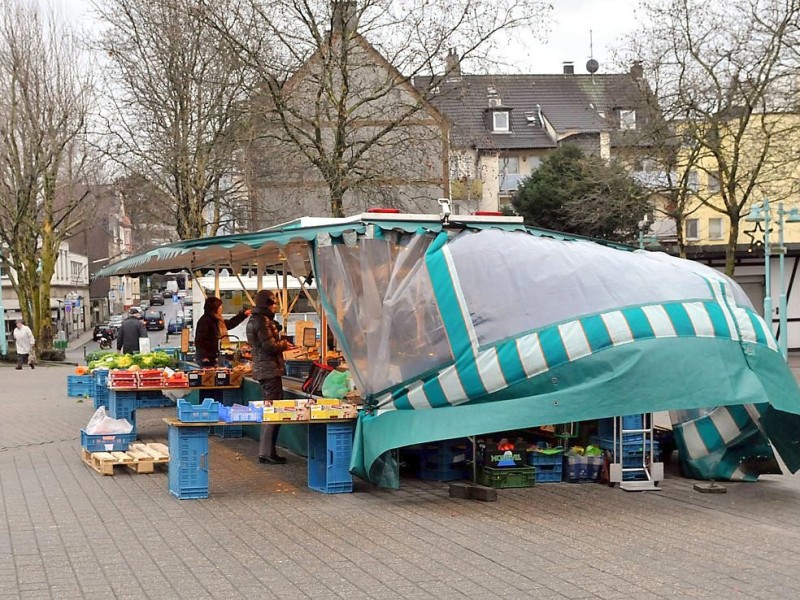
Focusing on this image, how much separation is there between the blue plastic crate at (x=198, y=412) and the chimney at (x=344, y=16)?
53.1 ft

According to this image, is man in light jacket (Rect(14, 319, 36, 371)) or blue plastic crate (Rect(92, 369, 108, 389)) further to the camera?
man in light jacket (Rect(14, 319, 36, 371))

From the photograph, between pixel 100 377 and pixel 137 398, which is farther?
pixel 100 377

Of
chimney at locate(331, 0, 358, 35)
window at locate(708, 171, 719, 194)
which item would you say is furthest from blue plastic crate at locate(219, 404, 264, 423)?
window at locate(708, 171, 719, 194)

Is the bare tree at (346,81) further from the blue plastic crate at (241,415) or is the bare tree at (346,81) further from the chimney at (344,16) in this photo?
the blue plastic crate at (241,415)

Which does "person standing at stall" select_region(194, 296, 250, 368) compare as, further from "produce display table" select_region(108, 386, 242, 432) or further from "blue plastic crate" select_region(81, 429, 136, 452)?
"blue plastic crate" select_region(81, 429, 136, 452)

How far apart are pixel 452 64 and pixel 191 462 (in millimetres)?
17621

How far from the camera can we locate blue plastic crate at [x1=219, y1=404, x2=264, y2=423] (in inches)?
437

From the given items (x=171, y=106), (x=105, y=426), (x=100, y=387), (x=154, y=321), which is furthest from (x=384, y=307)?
(x=154, y=321)

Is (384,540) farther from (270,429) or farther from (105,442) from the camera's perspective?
(105,442)

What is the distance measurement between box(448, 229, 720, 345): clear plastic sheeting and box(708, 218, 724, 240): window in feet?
189

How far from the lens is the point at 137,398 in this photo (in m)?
15.9

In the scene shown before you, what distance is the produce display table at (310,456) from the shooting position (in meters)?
10.9

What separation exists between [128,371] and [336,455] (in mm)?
4866

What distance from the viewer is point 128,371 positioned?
1514cm
